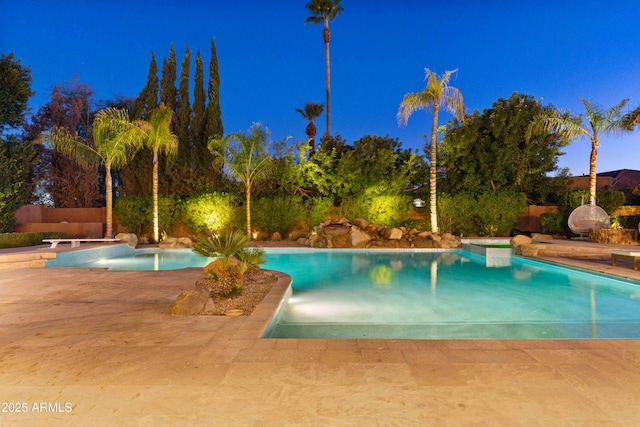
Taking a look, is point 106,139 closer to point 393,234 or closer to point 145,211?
point 145,211

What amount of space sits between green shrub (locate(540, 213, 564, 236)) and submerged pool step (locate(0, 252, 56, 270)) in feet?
63.0

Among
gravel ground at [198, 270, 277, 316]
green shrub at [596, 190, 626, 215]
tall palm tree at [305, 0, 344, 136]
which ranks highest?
tall palm tree at [305, 0, 344, 136]

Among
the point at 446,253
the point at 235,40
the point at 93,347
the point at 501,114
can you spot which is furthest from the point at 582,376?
the point at 235,40

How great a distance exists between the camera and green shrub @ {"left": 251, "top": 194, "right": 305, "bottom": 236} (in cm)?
1764

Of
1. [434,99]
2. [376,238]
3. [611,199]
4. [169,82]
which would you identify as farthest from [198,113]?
[611,199]

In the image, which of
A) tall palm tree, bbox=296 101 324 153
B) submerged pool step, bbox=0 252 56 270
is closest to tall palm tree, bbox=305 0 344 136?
tall palm tree, bbox=296 101 324 153

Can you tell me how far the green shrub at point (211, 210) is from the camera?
685 inches

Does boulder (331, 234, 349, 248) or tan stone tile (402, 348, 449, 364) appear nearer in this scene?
tan stone tile (402, 348, 449, 364)

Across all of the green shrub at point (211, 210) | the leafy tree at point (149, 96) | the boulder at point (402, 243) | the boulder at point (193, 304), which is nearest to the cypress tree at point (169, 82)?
the leafy tree at point (149, 96)

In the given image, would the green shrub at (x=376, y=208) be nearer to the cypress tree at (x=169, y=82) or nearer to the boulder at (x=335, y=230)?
the boulder at (x=335, y=230)

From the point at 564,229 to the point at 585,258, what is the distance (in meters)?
6.90

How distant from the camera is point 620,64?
2409 cm

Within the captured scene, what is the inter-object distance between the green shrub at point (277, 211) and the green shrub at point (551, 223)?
37.2 feet

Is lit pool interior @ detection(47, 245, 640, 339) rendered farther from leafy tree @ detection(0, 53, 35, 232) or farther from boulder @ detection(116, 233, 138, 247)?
leafy tree @ detection(0, 53, 35, 232)
